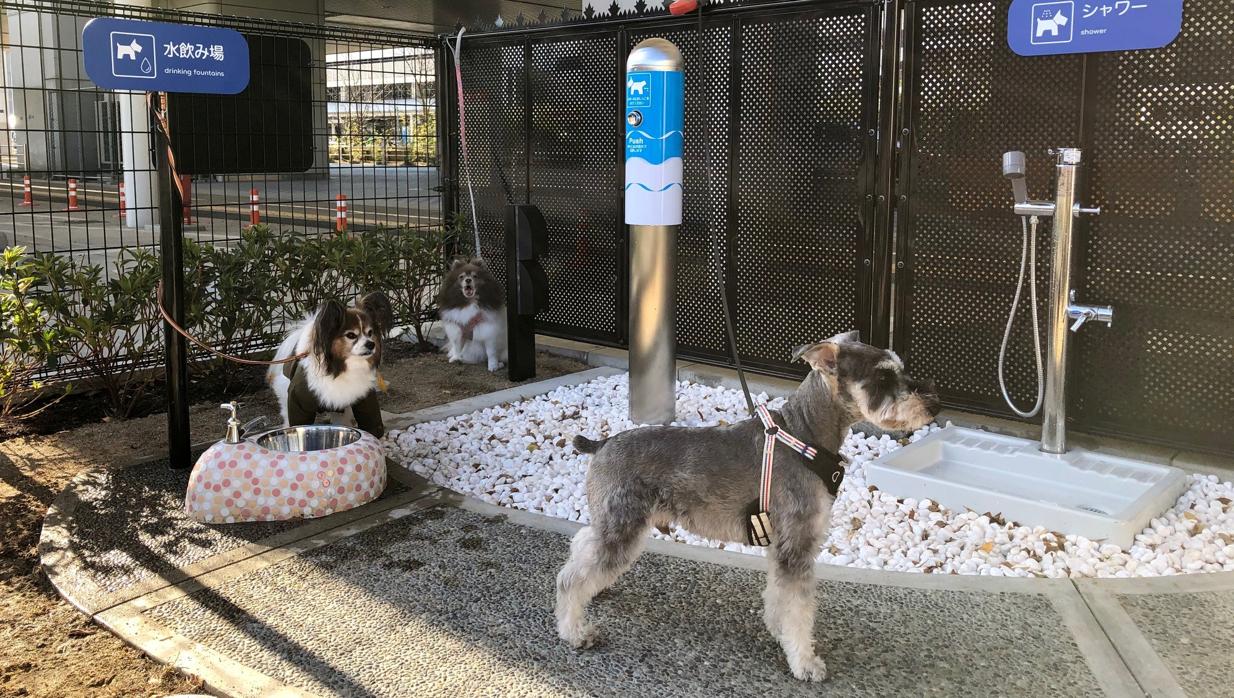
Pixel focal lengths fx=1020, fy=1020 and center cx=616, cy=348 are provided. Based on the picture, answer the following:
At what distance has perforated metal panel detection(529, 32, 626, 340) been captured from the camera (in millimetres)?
8156

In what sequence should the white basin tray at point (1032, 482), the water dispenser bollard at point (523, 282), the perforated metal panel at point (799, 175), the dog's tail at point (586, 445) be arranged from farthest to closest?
the water dispenser bollard at point (523, 282), the perforated metal panel at point (799, 175), the white basin tray at point (1032, 482), the dog's tail at point (586, 445)

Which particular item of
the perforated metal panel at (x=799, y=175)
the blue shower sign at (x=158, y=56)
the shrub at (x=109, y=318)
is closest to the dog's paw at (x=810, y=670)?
the perforated metal panel at (x=799, y=175)

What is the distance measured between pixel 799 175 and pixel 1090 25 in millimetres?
2113

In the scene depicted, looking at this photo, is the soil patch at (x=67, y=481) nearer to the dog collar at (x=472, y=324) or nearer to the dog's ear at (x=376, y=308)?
the dog collar at (x=472, y=324)

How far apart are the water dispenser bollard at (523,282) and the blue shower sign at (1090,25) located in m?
3.57

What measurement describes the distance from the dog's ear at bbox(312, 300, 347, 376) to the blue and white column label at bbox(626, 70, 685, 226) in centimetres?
190

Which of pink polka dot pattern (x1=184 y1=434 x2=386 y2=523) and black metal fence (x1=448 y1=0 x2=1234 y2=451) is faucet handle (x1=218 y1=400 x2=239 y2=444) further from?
black metal fence (x1=448 y1=0 x2=1234 y2=451)

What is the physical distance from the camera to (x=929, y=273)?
21.2 ft

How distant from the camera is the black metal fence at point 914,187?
5.53 metres

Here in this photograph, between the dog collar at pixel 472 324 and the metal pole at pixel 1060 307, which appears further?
the dog collar at pixel 472 324

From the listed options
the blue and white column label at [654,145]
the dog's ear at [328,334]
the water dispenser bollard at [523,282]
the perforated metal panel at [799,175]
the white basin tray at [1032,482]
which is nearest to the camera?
the white basin tray at [1032,482]

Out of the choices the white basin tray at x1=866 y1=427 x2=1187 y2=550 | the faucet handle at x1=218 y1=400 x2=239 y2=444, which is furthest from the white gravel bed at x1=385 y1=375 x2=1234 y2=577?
the faucet handle at x1=218 y1=400 x2=239 y2=444

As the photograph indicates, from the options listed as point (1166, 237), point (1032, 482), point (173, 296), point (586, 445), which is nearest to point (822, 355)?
point (586, 445)

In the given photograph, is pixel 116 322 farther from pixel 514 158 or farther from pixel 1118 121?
pixel 1118 121
